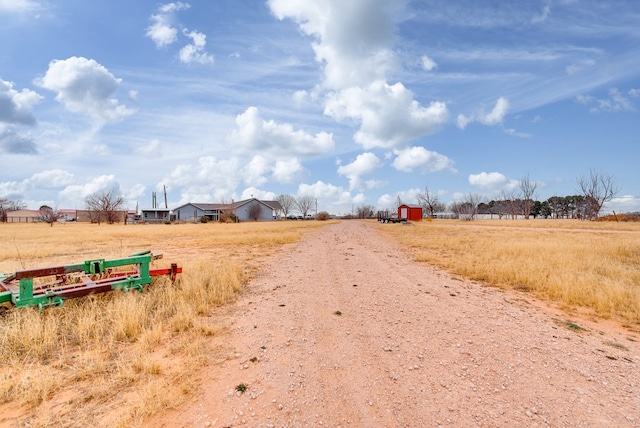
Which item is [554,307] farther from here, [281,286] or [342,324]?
[281,286]

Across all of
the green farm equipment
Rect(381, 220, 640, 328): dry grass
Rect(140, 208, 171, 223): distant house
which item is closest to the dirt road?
Rect(381, 220, 640, 328): dry grass

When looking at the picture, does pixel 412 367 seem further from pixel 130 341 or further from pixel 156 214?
pixel 156 214

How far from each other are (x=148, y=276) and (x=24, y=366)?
332cm

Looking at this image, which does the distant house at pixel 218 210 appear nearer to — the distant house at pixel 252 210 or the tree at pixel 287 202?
the distant house at pixel 252 210

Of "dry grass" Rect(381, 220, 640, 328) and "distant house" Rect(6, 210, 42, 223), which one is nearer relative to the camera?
"dry grass" Rect(381, 220, 640, 328)

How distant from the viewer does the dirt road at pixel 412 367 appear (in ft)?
9.49

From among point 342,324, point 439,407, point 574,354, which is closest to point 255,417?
point 439,407

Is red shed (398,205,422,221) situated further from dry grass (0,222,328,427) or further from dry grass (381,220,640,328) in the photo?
dry grass (0,222,328,427)

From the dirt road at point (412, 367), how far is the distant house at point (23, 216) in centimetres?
11892

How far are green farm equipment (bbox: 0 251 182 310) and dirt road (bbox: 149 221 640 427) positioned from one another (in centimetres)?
251

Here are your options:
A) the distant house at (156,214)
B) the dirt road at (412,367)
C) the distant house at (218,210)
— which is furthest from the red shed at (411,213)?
the distant house at (156,214)

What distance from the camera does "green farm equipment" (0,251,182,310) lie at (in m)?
5.31

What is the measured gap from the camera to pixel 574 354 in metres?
4.25

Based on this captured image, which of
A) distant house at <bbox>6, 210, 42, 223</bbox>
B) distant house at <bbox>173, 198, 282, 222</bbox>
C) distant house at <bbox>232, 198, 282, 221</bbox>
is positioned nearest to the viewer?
distant house at <bbox>173, 198, 282, 222</bbox>
